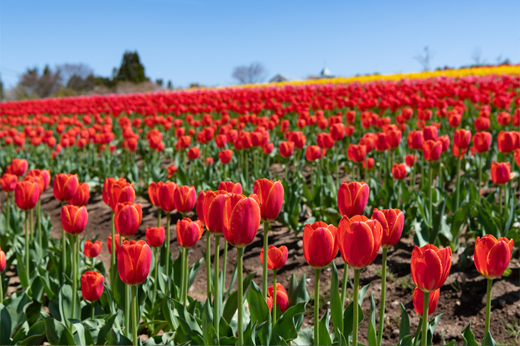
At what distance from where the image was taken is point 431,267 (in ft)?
A: 4.29

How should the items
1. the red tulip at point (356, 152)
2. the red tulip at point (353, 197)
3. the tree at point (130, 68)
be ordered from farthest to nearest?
the tree at point (130, 68)
the red tulip at point (356, 152)
the red tulip at point (353, 197)

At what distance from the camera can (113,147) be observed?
7848 millimetres

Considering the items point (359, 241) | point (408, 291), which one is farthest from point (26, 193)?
point (408, 291)

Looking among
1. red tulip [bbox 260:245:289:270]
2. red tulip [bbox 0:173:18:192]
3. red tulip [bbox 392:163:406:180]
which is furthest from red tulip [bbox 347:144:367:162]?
red tulip [bbox 0:173:18:192]

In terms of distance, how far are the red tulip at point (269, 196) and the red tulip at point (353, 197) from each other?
0.30 metres

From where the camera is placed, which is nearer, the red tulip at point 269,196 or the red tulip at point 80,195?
the red tulip at point 269,196

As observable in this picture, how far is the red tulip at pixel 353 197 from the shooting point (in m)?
1.79

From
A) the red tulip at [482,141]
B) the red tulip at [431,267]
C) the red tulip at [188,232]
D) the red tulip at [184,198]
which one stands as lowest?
the red tulip at [188,232]

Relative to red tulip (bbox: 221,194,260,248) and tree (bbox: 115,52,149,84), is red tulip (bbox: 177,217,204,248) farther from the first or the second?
tree (bbox: 115,52,149,84)

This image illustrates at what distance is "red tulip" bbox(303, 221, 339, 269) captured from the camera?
1.39 m

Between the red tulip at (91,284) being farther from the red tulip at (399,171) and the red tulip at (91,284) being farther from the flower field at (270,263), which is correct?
the red tulip at (399,171)

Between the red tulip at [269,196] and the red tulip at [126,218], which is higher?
the red tulip at [269,196]

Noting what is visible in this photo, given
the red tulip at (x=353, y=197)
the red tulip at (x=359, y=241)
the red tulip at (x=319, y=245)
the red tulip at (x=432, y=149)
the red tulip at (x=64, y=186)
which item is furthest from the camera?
the red tulip at (x=432, y=149)

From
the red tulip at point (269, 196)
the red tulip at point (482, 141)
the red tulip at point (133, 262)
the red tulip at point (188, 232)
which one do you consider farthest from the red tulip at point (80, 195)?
the red tulip at point (482, 141)
